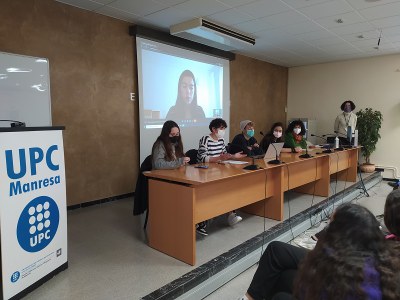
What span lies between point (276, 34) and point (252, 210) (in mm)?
3067

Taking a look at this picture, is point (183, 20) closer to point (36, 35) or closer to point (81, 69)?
point (81, 69)

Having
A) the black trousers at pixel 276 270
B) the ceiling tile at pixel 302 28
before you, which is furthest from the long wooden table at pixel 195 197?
the ceiling tile at pixel 302 28

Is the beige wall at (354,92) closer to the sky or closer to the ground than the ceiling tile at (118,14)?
closer to the ground

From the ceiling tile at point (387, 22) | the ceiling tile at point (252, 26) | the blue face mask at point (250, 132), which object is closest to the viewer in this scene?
the blue face mask at point (250, 132)

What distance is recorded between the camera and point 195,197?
88.0 inches

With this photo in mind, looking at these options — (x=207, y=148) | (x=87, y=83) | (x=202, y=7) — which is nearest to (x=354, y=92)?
(x=202, y=7)

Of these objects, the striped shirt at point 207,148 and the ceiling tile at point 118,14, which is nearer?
the striped shirt at point 207,148

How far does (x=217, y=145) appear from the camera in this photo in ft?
11.2

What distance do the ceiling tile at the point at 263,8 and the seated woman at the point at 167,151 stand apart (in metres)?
1.99

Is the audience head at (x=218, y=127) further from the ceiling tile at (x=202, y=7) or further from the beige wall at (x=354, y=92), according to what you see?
the beige wall at (x=354, y=92)

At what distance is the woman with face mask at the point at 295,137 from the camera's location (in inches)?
169

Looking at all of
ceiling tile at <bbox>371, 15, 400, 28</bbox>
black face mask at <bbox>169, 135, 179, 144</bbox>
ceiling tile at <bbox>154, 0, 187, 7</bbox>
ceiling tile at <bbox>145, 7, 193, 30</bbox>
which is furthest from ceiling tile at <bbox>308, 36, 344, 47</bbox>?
black face mask at <bbox>169, 135, 179, 144</bbox>

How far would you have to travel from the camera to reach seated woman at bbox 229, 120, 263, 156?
12.0 feet

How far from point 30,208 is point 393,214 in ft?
6.61
